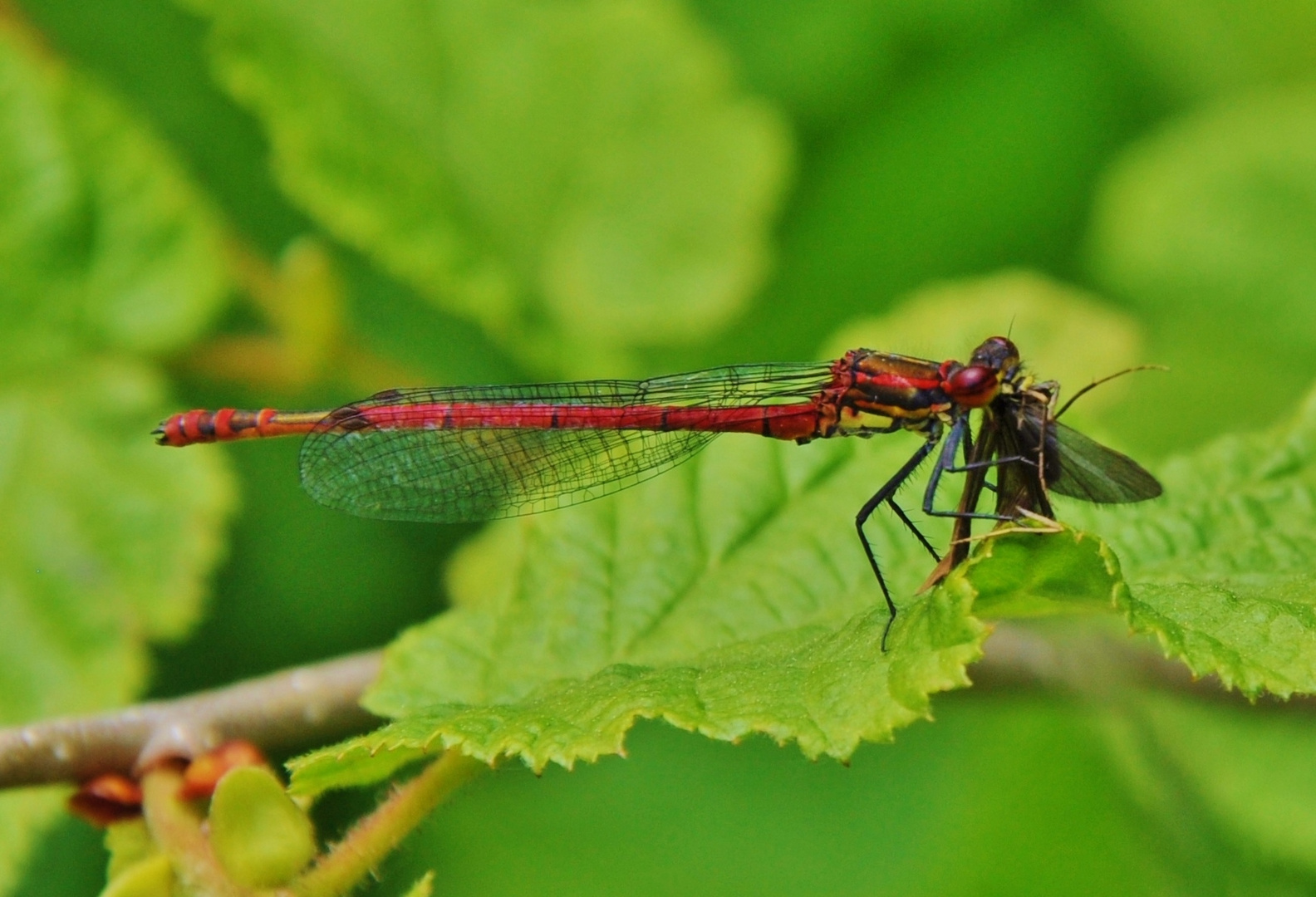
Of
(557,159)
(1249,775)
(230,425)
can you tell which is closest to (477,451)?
(230,425)

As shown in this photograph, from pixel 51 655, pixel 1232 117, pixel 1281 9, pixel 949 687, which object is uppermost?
pixel 1281 9

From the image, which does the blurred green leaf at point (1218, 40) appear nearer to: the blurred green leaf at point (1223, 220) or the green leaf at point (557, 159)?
the blurred green leaf at point (1223, 220)

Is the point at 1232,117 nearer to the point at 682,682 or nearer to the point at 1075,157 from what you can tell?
the point at 1075,157

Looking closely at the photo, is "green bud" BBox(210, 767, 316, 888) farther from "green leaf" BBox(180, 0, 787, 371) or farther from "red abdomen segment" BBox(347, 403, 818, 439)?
"green leaf" BBox(180, 0, 787, 371)

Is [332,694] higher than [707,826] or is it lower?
lower

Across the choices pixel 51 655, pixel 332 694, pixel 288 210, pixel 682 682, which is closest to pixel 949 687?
pixel 682 682

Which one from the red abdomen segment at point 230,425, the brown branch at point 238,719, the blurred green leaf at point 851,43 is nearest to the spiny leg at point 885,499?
the brown branch at point 238,719
